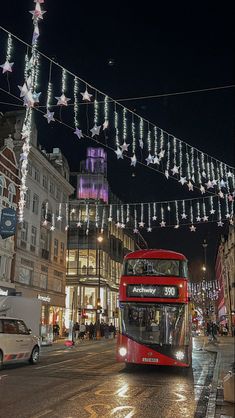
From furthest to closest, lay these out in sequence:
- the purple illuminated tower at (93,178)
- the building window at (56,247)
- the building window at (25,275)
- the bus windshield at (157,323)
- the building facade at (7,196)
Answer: the purple illuminated tower at (93,178), the building window at (56,247), the building window at (25,275), the building facade at (7,196), the bus windshield at (157,323)

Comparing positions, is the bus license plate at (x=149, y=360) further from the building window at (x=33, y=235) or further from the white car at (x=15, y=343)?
the building window at (x=33, y=235)

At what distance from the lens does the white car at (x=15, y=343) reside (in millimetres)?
15984

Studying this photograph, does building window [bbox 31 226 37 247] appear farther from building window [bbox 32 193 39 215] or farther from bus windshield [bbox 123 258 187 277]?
bus windshield [bbox 123 258 187 277]

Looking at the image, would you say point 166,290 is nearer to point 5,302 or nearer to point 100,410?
point 100,410

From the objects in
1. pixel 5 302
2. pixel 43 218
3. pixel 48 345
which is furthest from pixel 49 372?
pixel 43 218

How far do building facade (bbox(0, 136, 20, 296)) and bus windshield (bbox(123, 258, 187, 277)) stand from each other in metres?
21.2

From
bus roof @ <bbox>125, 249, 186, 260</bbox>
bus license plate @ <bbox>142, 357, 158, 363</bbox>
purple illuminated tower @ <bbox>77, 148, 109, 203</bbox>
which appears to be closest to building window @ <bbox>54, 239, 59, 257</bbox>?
purple illuminated tower @ <bbox>77, 148, 109, 203</bbox>

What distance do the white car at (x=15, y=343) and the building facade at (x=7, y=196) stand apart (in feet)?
59.2

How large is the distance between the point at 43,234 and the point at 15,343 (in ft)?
99.3

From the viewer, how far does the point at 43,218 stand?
46438mm

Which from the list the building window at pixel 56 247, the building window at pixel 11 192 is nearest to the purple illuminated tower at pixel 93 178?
the building window at pixel 56 247

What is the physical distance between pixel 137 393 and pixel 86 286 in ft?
165

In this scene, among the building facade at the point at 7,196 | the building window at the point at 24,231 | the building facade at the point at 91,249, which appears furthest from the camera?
A: the building facade at the point at 91,249

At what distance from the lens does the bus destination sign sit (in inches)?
630
